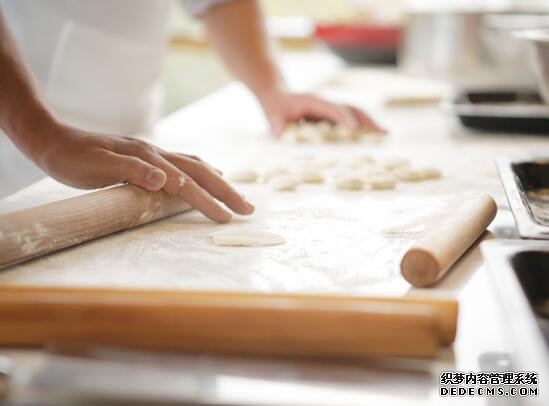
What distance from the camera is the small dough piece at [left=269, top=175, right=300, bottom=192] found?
4.26 ft

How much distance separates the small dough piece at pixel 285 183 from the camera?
4.26ft

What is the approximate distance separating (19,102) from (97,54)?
0.78 m

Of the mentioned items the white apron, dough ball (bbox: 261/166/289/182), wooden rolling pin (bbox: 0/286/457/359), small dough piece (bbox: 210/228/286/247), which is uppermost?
the white apron

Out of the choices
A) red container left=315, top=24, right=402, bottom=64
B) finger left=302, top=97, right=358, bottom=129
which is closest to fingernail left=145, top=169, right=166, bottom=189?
finger left=302, top=97, right=358, bottom=129

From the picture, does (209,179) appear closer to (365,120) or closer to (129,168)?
(129,168)

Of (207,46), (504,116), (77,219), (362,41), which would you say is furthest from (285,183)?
(207,46)

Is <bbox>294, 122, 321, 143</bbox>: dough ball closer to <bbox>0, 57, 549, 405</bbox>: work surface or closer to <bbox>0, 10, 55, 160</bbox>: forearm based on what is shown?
<bbox>0, 57, 549, 405</bbox>: work surface

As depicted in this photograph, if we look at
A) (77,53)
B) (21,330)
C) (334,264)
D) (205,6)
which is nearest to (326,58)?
(205,6)

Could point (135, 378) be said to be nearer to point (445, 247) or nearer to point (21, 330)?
point (21, 330)

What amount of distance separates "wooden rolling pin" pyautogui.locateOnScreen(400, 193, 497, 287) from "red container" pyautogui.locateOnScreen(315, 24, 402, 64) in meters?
2.65

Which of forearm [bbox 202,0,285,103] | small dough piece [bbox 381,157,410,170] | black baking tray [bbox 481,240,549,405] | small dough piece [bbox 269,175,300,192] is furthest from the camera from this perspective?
forearm [bbox 202,0,285,103]

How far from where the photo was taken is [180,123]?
2066 millimetres

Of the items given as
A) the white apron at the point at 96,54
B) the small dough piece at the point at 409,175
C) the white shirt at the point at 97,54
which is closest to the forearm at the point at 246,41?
the white shirt at the point at 97,54

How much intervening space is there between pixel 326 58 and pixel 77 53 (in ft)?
8.24
